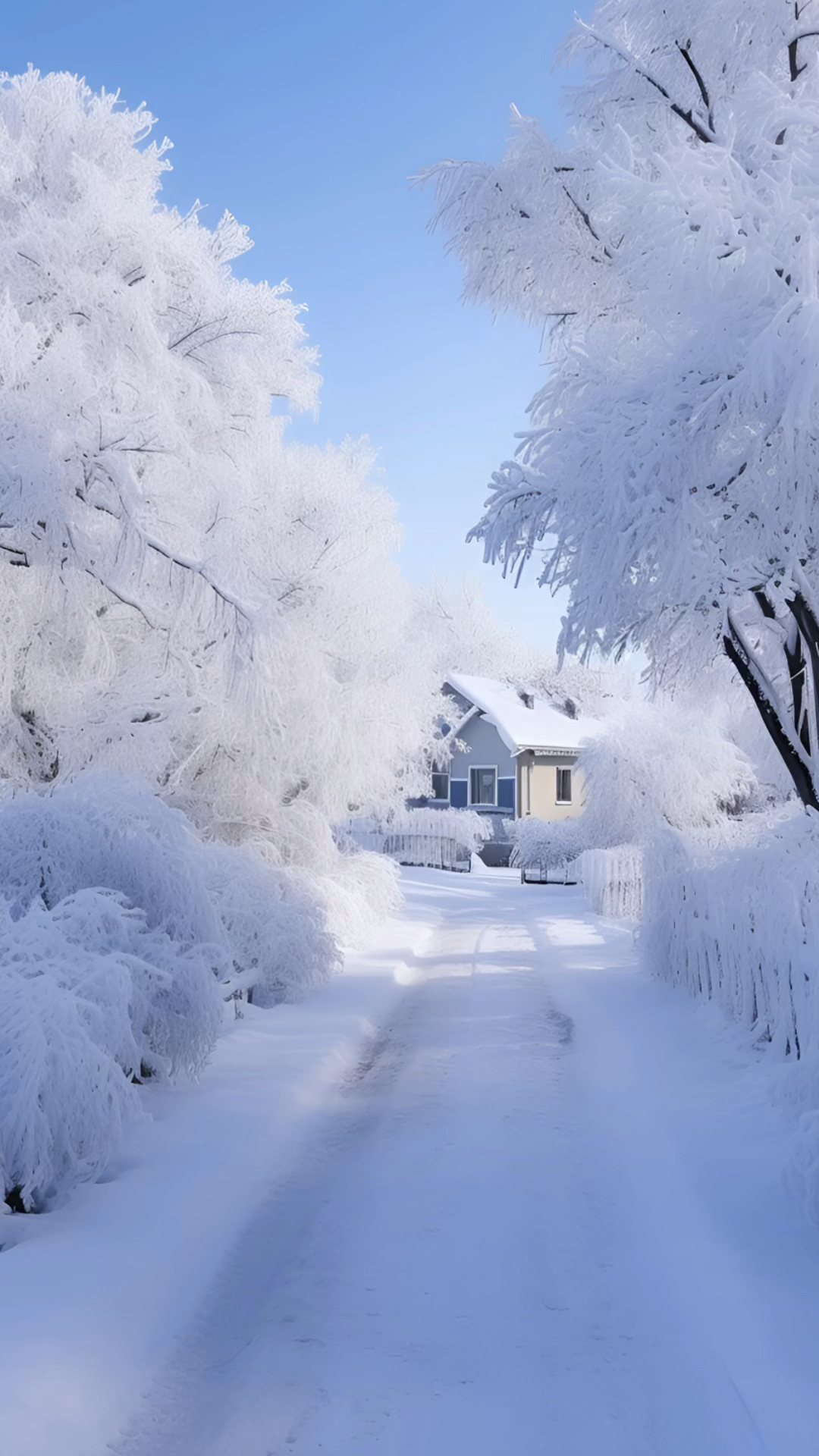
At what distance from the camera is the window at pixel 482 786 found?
38156mm

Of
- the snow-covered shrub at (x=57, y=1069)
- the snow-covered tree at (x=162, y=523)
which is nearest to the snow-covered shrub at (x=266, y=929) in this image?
the snow-covered tree at (x=162, y=523)

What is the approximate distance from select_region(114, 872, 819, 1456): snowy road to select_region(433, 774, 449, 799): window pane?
106 ft

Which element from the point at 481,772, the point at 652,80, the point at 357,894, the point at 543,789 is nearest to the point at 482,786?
the point at 481,772

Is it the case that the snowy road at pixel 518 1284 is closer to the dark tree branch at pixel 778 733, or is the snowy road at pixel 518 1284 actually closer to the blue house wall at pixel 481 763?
the dark tree branch at pixel 778 733

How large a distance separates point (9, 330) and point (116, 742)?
409 centimetres

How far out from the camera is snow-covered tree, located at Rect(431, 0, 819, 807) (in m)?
6.45

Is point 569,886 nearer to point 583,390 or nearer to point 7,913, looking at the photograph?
point 583,390

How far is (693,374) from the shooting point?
21.3ft

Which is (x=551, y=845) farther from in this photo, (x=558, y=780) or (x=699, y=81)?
(x=699, y=81)

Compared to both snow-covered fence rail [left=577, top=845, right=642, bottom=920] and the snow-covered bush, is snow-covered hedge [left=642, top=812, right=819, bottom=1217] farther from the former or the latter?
the snow-covered bush

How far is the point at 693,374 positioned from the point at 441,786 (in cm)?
3394

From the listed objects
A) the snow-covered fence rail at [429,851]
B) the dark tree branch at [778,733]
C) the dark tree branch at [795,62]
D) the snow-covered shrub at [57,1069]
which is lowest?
the snow-covered shrub at [57,1069]

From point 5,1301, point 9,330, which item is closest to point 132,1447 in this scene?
point 5,1301

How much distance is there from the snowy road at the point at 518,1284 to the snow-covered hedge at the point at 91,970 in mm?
926
